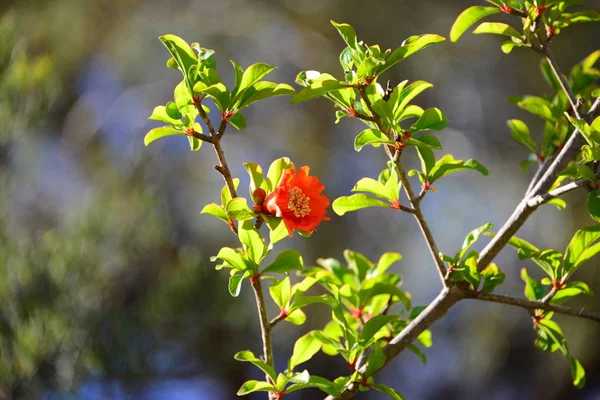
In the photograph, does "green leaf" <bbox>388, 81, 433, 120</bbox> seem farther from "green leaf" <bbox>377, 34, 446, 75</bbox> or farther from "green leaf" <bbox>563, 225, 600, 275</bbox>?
"green leaf" <bbox>563, 225, 600, 275</bbox>

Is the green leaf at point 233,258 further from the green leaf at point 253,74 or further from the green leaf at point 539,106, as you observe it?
the green leaf at point 539,106

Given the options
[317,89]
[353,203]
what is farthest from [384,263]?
[317,89]

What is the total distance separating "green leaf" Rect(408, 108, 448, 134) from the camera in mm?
370

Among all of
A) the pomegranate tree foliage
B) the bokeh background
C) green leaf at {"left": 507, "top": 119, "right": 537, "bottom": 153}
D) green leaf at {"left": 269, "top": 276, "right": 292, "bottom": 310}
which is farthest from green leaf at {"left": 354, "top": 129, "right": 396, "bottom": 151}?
the bokeh background

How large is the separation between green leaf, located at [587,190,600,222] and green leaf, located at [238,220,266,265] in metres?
0.20

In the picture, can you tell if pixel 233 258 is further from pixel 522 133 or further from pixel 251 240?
pixel 522 133

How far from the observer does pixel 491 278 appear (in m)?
0.39

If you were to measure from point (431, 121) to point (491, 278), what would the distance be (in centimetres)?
11

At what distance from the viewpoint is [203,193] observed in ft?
6.48

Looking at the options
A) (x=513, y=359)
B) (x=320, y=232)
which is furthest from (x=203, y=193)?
(x=513, y=359)

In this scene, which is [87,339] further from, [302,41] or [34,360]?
[302,41]

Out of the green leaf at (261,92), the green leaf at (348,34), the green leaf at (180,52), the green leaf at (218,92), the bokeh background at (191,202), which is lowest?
the bokeh background at (191,202)

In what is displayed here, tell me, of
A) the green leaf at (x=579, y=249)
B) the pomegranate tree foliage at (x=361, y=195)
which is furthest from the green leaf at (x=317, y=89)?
the green leaf at (x=579, y=249)

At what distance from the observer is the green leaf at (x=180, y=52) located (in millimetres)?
336
